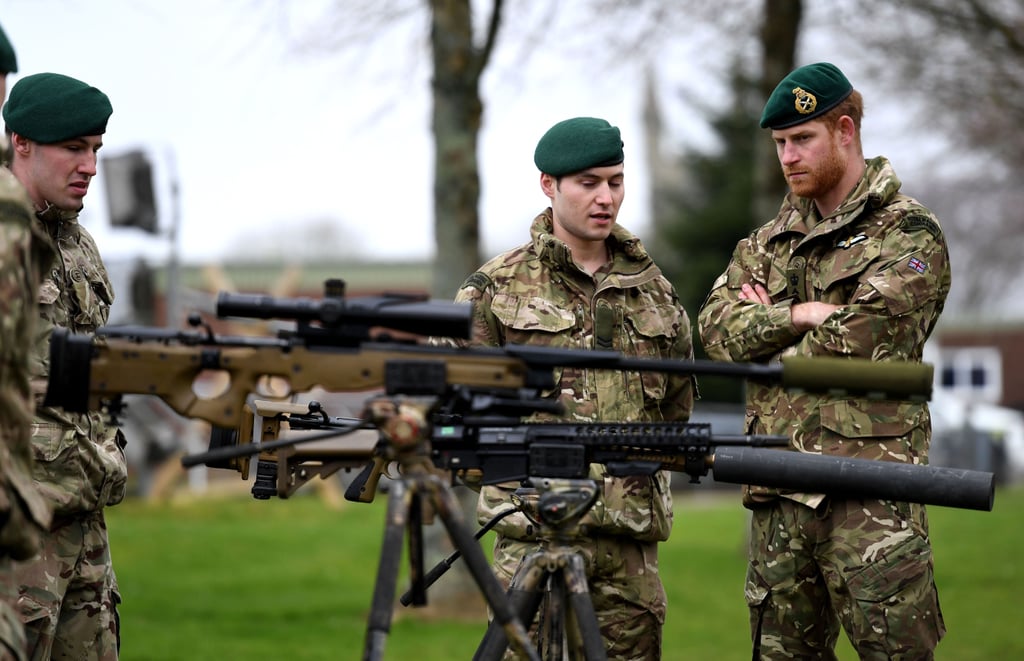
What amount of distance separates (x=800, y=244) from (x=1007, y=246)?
3795 cm

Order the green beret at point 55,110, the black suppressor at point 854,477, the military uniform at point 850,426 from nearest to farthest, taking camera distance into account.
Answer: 1. the black suppressor at point 854,477
2. the military uniform at point 850,426
3. the green beret at point 55,110

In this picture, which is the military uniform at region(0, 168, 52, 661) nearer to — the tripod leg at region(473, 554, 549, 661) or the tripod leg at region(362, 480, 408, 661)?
the tripod leg at region(362, 480, 408, 661)

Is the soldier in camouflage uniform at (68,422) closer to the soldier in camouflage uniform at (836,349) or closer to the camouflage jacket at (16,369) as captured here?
the camouflage jacket at (16,369)

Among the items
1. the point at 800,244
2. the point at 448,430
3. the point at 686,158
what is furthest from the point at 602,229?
the point at 686,158

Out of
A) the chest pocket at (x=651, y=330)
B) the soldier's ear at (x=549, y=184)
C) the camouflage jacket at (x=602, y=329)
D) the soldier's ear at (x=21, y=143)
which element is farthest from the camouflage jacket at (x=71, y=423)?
the chest pocket at (x=651, y=330)

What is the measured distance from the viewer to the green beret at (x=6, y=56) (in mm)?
4759

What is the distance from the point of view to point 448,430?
459 centimetres

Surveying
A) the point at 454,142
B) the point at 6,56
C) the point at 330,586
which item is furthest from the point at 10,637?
the point at 330,586

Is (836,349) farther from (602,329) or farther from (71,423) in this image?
(71,423)

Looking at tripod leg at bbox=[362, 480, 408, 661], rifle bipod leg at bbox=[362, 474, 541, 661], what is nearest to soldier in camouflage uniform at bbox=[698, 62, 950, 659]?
rifle bipod leg at bbox=[362, 474, 541, 661]

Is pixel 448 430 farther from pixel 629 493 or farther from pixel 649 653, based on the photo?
pixel 649 653

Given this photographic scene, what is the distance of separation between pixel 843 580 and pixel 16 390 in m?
2.99

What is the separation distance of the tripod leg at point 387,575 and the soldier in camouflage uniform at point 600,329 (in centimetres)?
127

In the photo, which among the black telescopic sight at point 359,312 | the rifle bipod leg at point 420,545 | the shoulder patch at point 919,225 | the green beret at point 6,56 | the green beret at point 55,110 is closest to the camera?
the rifle bipod leg at point 420,545
